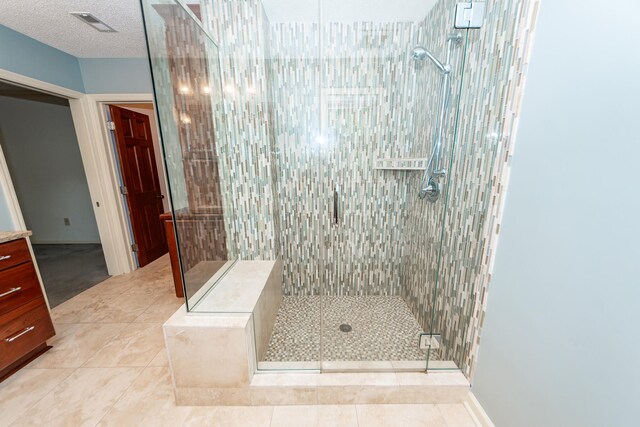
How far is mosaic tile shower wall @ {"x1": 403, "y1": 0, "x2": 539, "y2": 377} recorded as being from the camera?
0.97 meters

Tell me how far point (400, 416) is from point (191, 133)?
2065 millimetres

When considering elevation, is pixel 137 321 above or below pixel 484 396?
below

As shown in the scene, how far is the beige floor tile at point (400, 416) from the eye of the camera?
1.17 m

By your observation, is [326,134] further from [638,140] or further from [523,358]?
[523,358]

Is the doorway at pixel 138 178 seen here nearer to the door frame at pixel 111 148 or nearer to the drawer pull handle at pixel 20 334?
the door frame at pixel 111 148

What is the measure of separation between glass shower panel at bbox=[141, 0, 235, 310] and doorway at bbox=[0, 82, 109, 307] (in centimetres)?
270

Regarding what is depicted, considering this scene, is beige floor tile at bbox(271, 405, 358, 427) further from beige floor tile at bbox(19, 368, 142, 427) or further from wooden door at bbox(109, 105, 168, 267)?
wooden door at bbox(109, 105, 168, 267)

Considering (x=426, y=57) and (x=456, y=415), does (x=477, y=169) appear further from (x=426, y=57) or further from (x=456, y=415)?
(x=456, y=415)

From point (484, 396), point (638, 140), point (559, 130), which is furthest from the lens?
point (484, 396)

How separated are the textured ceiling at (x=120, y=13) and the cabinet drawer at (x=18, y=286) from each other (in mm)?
1780

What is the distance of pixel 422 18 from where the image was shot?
172 cm

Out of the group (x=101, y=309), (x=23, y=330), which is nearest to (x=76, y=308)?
(x=101, y=309)

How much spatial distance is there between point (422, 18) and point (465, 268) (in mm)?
1800

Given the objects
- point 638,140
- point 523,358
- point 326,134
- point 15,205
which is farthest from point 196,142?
point 523,358
